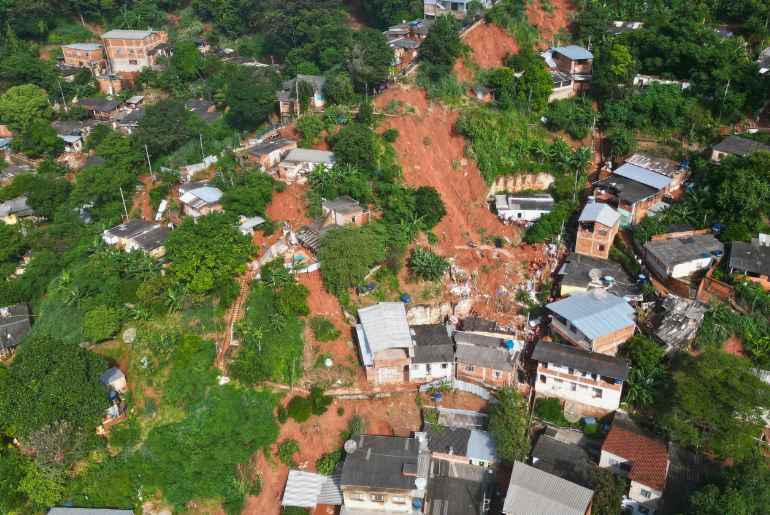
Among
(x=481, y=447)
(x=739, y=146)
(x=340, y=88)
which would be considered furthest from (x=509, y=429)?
(x=340, y=88)

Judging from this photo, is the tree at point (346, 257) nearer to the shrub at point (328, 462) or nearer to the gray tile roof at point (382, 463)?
the gray tile roof at point (382, 463)

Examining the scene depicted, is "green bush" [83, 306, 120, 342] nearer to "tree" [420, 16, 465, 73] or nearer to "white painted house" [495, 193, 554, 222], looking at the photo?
"white painted house" [495, 193, 554, 222]

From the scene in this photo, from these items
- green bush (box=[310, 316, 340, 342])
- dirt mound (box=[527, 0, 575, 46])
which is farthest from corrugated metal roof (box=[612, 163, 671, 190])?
green bush (box=[310, 316, 340, 342])

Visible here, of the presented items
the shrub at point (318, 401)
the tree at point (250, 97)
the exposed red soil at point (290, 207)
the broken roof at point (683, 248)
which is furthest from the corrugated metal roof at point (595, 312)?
the tree at point (250, 97)

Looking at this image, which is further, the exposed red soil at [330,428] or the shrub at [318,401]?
the shrub at [318,401]

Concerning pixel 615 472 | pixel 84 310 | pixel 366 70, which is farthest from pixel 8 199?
pixel 615 472

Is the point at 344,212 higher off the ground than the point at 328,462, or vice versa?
the point at 344,212

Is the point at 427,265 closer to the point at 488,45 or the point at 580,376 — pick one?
the point at 580,376
